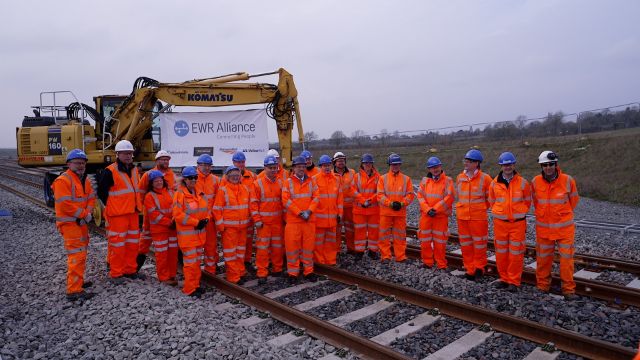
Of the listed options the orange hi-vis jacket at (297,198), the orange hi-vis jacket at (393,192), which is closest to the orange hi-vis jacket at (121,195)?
the orange hi-vis jacket at (297,198)

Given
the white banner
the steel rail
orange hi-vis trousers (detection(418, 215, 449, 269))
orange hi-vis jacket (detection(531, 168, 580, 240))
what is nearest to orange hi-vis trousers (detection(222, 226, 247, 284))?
the steel rail

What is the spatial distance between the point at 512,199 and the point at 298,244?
3.15m

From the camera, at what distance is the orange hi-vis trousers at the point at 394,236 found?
24.8 feet

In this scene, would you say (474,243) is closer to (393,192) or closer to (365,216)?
(393,192)

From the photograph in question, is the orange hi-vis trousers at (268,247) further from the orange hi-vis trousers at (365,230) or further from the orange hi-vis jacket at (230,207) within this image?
the orange hi-vis trousers at (365,230)

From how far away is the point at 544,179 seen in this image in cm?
Result: 596

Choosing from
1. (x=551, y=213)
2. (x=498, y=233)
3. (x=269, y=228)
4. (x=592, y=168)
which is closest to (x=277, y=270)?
(x=269, y=228)

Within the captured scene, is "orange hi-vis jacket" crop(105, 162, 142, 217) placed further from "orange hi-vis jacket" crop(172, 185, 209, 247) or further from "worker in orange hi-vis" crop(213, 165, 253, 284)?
"worker in orange hi-vis" crop(213, 165, 253, 284)

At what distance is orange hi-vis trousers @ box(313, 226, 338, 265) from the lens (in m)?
7.39

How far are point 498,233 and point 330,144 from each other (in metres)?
29.1

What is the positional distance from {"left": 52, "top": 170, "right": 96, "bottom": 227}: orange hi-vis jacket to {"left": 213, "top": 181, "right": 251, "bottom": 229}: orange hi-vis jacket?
174 centimetres

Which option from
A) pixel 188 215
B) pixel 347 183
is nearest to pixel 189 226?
pixel 188 215

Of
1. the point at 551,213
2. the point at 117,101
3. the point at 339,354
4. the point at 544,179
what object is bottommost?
the point at 339,354

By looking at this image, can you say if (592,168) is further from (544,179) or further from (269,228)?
(269,228)
